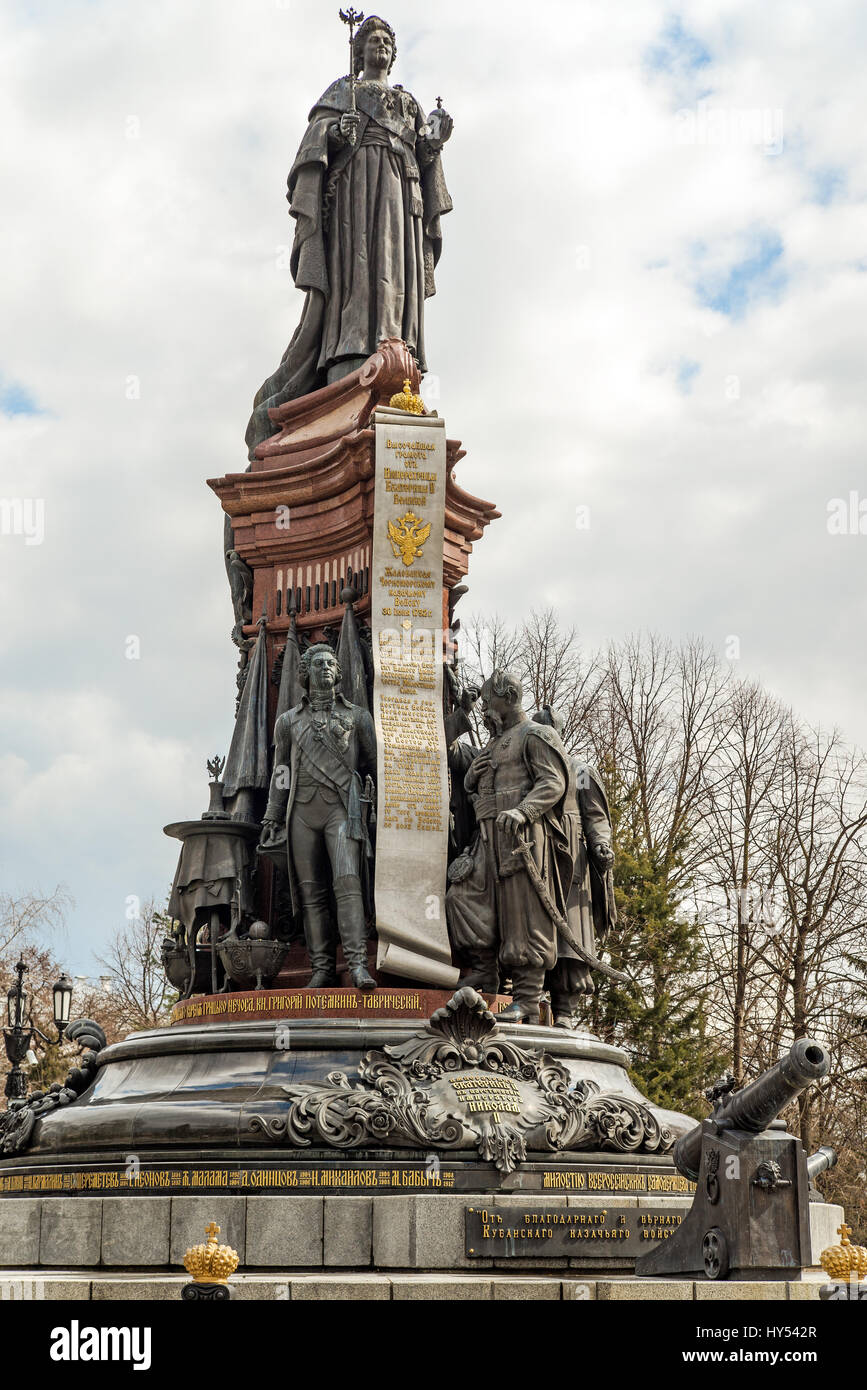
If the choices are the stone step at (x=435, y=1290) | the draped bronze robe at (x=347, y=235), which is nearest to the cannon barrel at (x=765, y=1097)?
the stone step at (x=435, y=1290)

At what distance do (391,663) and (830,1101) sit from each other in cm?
→ 2074

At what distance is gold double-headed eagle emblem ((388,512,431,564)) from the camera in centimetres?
1492

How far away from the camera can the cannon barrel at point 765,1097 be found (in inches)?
356

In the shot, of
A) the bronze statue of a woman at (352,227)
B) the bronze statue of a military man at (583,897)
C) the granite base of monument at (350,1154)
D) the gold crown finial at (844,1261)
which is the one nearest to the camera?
the gold crown finial at (844,1261)

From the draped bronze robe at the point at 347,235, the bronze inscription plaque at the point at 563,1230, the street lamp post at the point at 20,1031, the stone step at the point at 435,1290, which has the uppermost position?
the draped bronze robe at the point at 347,235

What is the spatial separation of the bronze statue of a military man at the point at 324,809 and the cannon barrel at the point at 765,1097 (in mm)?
4047

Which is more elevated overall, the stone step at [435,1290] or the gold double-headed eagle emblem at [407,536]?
the gold double-headed eagle emblem at [407,536]

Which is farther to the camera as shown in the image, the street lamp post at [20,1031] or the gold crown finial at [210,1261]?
the street lamp post at [20,1031]

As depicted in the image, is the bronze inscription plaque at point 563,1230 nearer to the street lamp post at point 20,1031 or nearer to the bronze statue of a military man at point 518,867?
the bronze statue of a military man at point 518,867

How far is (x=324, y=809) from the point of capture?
14.0m
